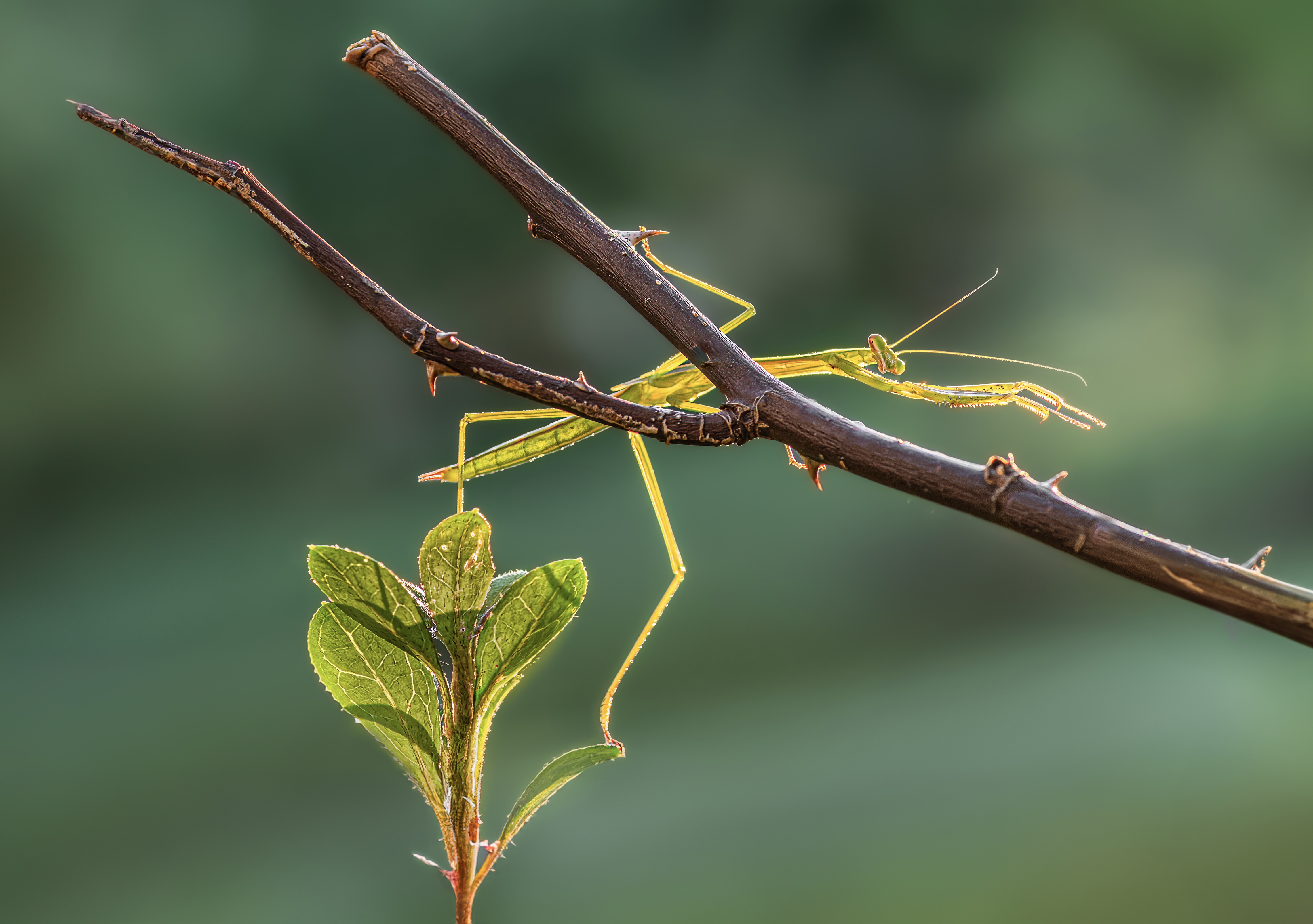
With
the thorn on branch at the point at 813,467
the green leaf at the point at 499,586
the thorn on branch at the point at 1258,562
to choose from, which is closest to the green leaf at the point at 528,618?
the green leaf at the point at 499,586

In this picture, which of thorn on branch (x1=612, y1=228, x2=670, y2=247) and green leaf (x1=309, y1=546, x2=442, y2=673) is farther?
thorn on branch (x1=612, y1=228, x2=670, y2=247)

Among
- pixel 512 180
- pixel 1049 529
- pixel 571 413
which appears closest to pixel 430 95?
pixel 512 180

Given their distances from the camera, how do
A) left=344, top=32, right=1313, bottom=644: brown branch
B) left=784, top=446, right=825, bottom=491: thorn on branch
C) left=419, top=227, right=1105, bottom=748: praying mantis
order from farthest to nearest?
1. left=419, top=227, right=1105, bottom=748: praying mantis
2. left=784, top=446, right=825, bottom=491: thorn on branch
3. left=344, top=32, right=1313, bottom=644: brown branch

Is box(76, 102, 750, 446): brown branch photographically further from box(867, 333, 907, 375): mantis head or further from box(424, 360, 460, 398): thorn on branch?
box(867, 333, 907, 375): mantis head

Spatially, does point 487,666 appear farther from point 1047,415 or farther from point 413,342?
point 1047,415

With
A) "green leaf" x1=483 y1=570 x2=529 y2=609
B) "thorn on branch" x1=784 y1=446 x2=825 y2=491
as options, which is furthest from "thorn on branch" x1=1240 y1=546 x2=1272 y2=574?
"green leaf" x1=483 y1=570 x2=529 y2=609

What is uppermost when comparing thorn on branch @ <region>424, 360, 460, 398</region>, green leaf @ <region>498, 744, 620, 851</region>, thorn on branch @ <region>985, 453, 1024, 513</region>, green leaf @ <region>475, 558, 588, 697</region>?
thorn on branch @ <region>424, 360, 460, 398</region>

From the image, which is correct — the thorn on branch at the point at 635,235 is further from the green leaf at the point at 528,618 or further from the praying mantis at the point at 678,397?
the green leaf at the point at 528,618
